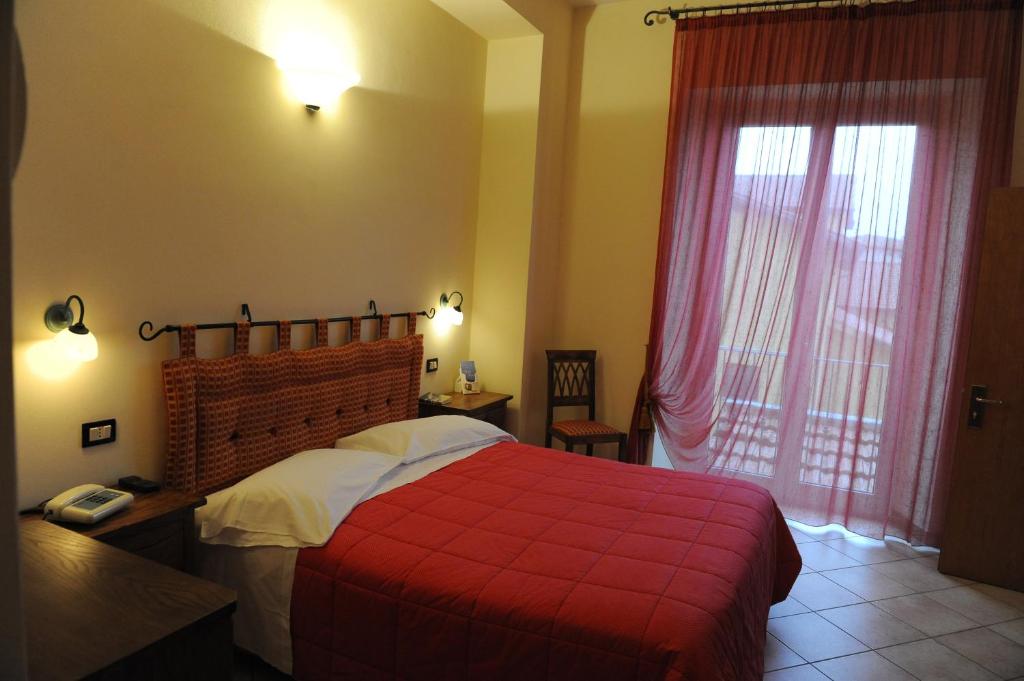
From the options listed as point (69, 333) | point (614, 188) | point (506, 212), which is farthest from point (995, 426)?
point (69, 333)

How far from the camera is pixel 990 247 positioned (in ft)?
10.9

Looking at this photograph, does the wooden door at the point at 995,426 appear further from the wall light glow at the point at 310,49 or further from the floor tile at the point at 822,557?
the wall light glow at the point at 310,49

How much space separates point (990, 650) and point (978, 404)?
3.92 feet

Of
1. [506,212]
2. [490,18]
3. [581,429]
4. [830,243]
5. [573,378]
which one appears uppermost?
[490,18]

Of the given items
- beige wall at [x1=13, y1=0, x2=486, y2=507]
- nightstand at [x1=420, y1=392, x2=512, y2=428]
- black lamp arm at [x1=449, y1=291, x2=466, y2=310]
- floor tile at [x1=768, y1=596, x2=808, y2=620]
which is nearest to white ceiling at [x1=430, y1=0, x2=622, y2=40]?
beige wall at [x1=13, y1=0, x2=486, y2=507]

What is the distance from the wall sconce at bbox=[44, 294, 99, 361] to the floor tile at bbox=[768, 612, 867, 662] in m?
2.82

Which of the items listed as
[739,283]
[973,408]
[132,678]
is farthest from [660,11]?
[132,678]

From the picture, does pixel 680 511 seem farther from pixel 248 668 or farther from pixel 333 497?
pixel 248 668

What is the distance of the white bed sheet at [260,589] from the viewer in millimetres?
2154

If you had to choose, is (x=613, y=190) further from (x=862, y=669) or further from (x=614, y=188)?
(x=862, y=669)

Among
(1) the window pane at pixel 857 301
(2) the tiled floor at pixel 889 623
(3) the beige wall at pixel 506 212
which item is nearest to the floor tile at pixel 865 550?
(2) the tiled floor at pixel 889 623

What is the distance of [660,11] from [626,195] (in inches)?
46.3

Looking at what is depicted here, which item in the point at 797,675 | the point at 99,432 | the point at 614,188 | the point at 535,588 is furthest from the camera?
the point at 614,188

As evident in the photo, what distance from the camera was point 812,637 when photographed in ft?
9.22
